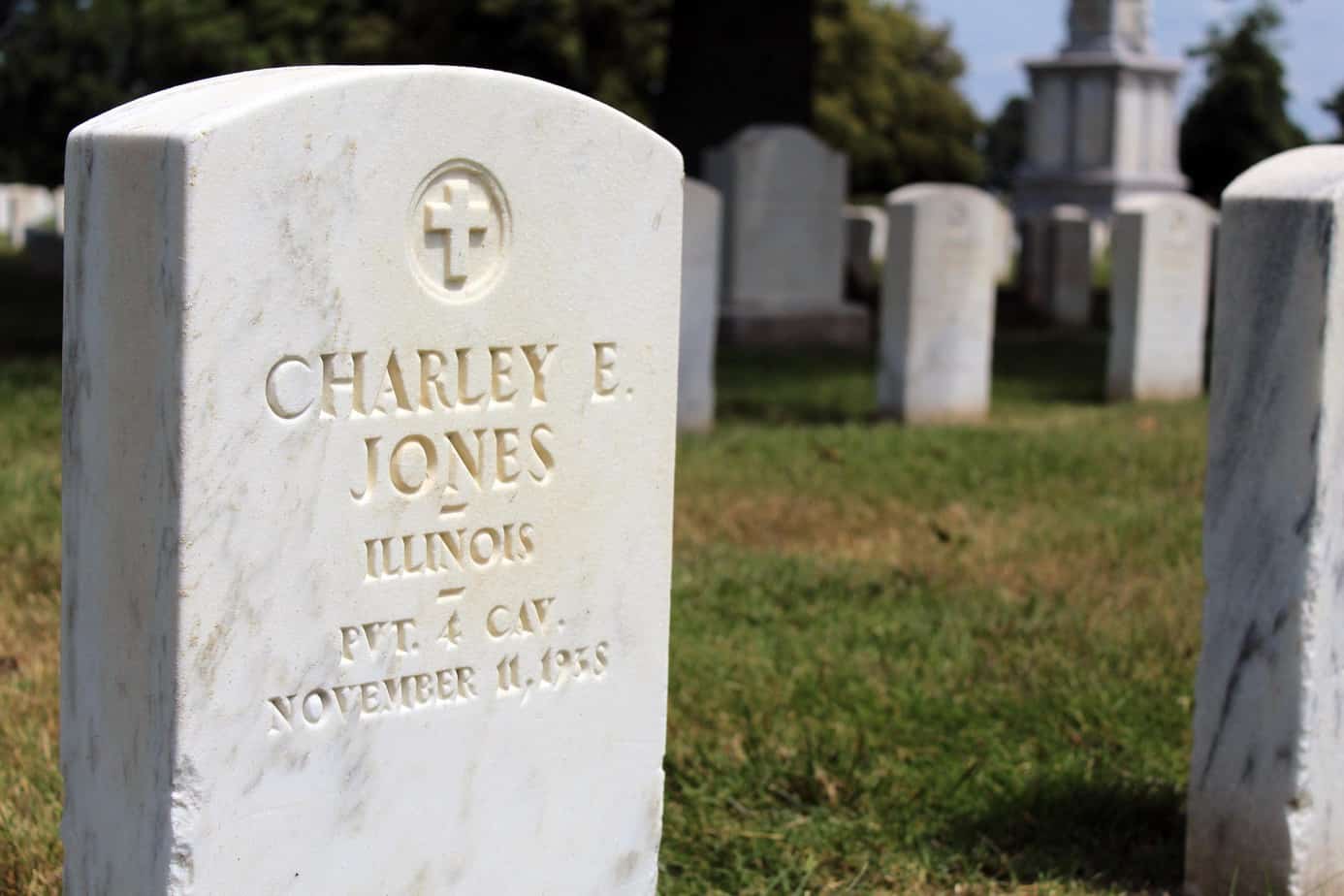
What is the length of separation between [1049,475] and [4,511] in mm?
4267

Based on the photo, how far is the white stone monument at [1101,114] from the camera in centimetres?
3036

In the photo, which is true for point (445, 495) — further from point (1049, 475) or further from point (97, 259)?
point (1049, 475)

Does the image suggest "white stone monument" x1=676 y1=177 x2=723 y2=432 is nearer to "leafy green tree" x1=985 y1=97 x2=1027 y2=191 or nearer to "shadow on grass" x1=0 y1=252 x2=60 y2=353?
"shadow on grass" x1=0 y1=252 x2=60 y2=353

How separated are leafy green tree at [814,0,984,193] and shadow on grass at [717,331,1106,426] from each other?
24926mm

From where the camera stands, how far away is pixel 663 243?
10.2ft

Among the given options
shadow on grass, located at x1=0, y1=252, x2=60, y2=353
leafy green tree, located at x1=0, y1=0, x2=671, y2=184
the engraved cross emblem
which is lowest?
shadow on grass, located at x1=0, y1=252, x2=60, y2=353

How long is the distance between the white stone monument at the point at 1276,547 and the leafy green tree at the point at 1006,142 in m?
66.4

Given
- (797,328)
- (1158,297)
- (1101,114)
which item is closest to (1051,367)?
(797,328)

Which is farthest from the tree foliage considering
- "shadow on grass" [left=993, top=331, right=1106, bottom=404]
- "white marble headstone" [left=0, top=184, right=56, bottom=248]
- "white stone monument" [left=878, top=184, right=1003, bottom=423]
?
"white stone monument" [left=878, top=184, right=1003, bottom=423]

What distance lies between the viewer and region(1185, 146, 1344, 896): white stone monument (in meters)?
3.45

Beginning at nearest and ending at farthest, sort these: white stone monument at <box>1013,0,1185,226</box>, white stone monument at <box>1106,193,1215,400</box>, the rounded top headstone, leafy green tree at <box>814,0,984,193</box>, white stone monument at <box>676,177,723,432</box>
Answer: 1. the rounded top headstone
2. white stone monument at <box>676,177,723,432</box>
3. white stone monument at <box>1106,193,1215,400</box>
4. white stone monument at <box>1013,0,1185,226</box>
5. leafy green tree at <box>814,0,984,193</box>

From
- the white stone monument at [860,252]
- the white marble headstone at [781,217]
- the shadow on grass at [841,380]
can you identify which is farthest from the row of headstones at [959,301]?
the white stone monument at [860,252]

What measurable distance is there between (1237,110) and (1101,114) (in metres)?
5.11

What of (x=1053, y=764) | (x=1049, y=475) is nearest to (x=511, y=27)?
(x=1049, y=475)
